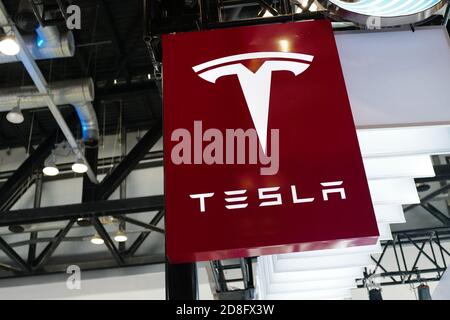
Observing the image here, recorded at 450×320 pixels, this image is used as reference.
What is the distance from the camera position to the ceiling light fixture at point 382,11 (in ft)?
9.80

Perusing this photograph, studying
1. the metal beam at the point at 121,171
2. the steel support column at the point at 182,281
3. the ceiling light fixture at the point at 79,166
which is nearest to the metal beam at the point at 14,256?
the metal beam at the point at 121,171

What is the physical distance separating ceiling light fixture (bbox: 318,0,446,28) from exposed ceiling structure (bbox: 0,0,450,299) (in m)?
0.07

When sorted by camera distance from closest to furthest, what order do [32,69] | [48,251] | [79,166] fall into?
[32,69] < [79,166] < [48,251]

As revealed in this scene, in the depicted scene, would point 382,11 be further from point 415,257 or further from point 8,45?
point 415,257

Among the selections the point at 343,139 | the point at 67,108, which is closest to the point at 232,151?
the point at 343,139

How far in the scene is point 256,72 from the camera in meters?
2.92

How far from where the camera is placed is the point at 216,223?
2316 mm

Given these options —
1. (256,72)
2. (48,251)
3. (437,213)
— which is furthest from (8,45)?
(437,213)

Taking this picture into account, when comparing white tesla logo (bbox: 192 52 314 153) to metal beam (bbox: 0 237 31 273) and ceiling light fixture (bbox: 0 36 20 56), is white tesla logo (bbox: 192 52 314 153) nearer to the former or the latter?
ceiling light fixture (bbox: 0 36 20 56)

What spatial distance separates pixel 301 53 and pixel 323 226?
121cm

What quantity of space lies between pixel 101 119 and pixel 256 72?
9.22 meters

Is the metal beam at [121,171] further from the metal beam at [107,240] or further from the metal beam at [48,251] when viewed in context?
the metal beam at [48,251]

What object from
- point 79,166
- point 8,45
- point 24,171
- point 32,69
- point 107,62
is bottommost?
point 79,166

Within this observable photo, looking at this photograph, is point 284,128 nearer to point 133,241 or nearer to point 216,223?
point 216,223
